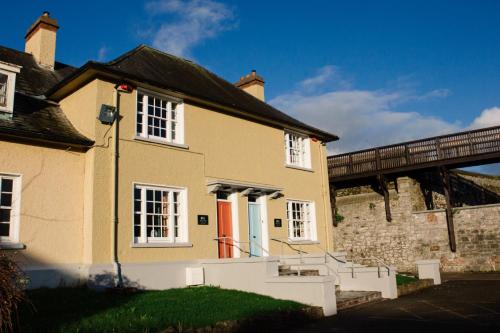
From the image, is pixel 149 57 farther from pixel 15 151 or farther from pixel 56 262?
pixel 56 262

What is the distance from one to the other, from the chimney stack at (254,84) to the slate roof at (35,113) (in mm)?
8522

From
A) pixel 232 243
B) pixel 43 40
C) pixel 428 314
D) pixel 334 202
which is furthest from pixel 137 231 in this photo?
pixel 334 202

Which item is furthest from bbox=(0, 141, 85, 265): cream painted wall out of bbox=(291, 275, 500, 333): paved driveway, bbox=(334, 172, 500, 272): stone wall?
bbox=(334, 172, 500, 272): stone wall

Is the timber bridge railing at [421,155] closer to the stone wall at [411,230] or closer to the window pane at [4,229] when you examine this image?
the stone wall at [411,230]

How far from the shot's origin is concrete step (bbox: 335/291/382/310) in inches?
491

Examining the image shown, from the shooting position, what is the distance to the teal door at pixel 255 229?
16.4 metres

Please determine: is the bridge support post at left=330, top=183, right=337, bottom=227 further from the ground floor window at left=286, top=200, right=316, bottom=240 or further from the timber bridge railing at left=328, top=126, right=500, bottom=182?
the ground floor window at left=286, top=200, right=316, bottom=240

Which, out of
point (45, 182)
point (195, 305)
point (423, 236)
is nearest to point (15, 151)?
point (45, 182)

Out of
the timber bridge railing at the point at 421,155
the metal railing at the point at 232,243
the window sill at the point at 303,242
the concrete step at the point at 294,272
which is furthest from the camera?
the timber bridge railing at the point at 421,155

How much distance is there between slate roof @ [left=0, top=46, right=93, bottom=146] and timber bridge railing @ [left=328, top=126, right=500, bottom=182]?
1547 cm

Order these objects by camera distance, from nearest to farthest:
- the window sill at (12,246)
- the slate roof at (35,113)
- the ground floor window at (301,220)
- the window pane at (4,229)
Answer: the window sill at (12,246)
the window pane at (4,229)
the slate roof at (35,113)
the ground floor window at (301,220)

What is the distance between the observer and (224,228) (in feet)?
51.0

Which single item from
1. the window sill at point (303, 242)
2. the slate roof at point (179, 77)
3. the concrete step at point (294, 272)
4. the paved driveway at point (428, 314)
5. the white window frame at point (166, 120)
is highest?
the slate roof at point (179, 77)

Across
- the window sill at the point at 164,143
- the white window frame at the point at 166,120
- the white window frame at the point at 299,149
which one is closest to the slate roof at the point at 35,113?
the window sill at the point at 164,143
